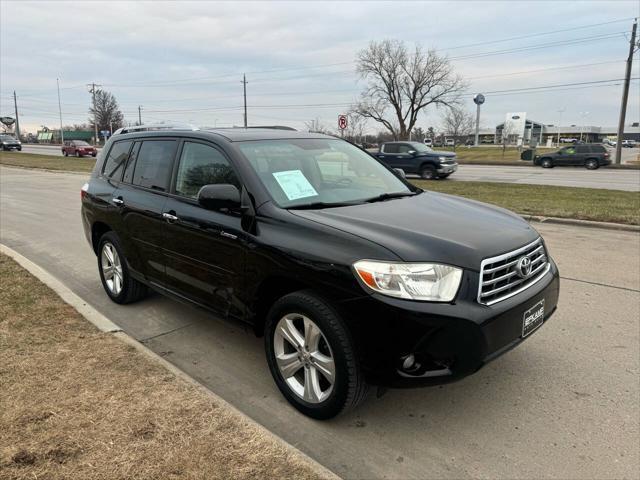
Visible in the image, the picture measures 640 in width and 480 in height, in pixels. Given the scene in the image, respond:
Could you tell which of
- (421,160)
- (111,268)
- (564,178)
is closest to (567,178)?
(564,178)

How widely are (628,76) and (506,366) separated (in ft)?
123

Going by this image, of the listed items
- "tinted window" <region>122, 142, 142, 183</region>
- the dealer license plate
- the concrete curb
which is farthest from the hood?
the concrete curb

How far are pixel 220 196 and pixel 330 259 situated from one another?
0.93m

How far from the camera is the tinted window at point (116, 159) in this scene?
16.0 ft

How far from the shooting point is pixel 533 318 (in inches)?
118

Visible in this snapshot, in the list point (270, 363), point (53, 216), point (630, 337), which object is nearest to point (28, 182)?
point (53, 216)

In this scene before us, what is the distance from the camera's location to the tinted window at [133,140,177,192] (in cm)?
415

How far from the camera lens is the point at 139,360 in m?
3.54

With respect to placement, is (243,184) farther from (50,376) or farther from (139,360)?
(50,376)

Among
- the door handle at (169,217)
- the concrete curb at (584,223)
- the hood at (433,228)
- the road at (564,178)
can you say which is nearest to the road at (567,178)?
the road at (564,178)

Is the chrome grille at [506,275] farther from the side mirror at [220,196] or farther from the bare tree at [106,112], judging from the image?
the bare tree at [106,112]

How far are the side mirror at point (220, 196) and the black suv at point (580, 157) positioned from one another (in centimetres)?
3430

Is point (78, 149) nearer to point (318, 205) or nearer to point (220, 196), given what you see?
point (220, 196)

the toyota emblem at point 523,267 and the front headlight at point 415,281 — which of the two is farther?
the toyota emblem at point 523,267
